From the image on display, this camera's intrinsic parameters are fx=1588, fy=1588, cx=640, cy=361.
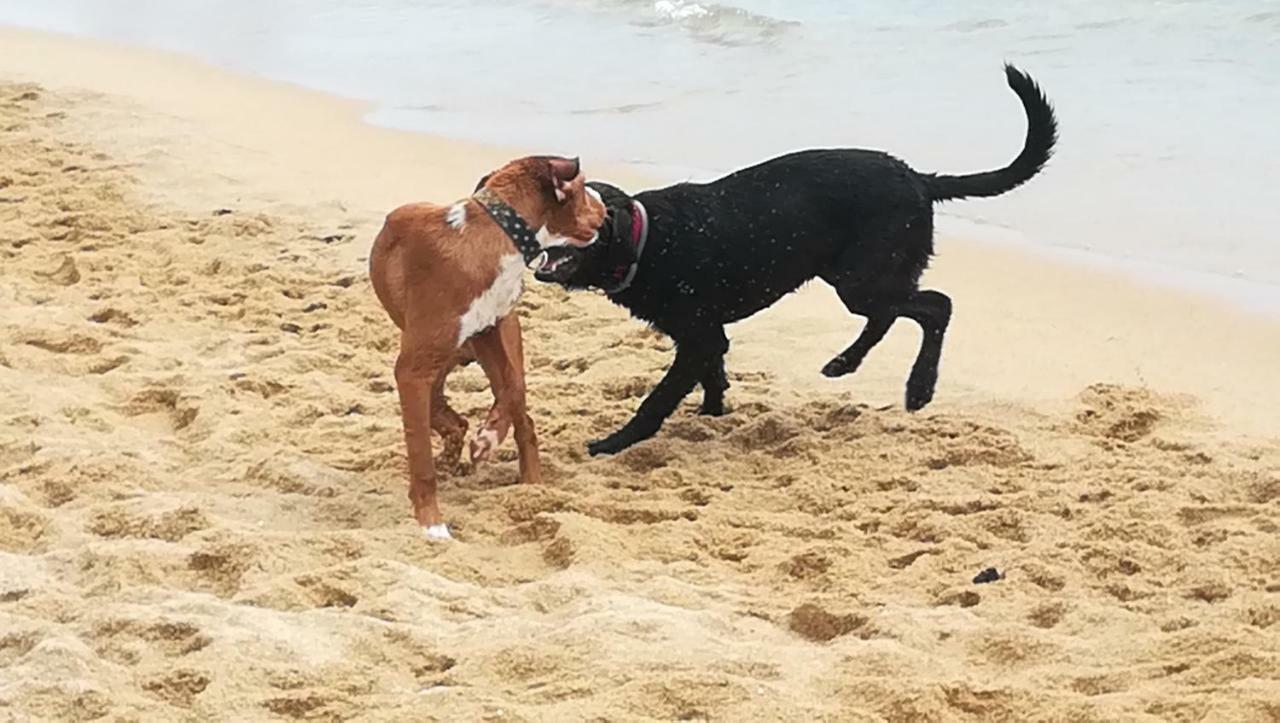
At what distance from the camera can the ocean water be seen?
689 cm

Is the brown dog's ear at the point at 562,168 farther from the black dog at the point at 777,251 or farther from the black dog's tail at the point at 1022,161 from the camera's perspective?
the black dog's tail at the point at 1022,161

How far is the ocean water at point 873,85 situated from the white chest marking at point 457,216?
10.4 ft

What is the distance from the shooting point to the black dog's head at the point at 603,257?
4.56 metres

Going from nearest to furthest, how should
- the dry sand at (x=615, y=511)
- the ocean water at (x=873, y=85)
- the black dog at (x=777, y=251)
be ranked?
the dry sand at (x=615, y=511), the black dog at (x=777, y=251), the ocean water at (x=873, y=85)

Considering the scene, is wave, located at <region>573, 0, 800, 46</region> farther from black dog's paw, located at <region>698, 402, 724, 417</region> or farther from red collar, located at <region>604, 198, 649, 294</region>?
red collar, located at <region>604, 198, 649, 294</region>

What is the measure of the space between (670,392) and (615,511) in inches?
28.4

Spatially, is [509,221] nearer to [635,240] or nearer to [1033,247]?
[635,240]

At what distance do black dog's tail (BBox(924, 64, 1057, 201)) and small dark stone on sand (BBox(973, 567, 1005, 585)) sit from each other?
1782 mm

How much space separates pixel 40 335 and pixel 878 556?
327cm

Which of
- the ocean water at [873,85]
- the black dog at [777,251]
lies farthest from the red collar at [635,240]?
the ocean water at [873,85]

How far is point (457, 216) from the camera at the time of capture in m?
4.11

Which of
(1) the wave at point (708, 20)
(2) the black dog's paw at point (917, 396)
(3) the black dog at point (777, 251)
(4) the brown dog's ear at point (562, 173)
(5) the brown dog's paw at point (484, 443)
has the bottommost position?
(2) the black dog's paw at point (917, 396)

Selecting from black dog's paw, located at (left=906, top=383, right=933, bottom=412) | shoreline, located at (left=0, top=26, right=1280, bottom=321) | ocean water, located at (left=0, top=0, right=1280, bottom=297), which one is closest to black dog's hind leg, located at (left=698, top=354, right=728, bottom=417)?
black dog's paw, located at (left=906, top=383, right=933, bottom=412)

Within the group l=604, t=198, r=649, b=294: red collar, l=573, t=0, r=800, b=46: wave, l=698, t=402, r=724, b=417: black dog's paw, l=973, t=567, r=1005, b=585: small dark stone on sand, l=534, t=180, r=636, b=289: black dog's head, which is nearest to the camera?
l=973, t=567, r=1005, b=585: small dark stone on sand
